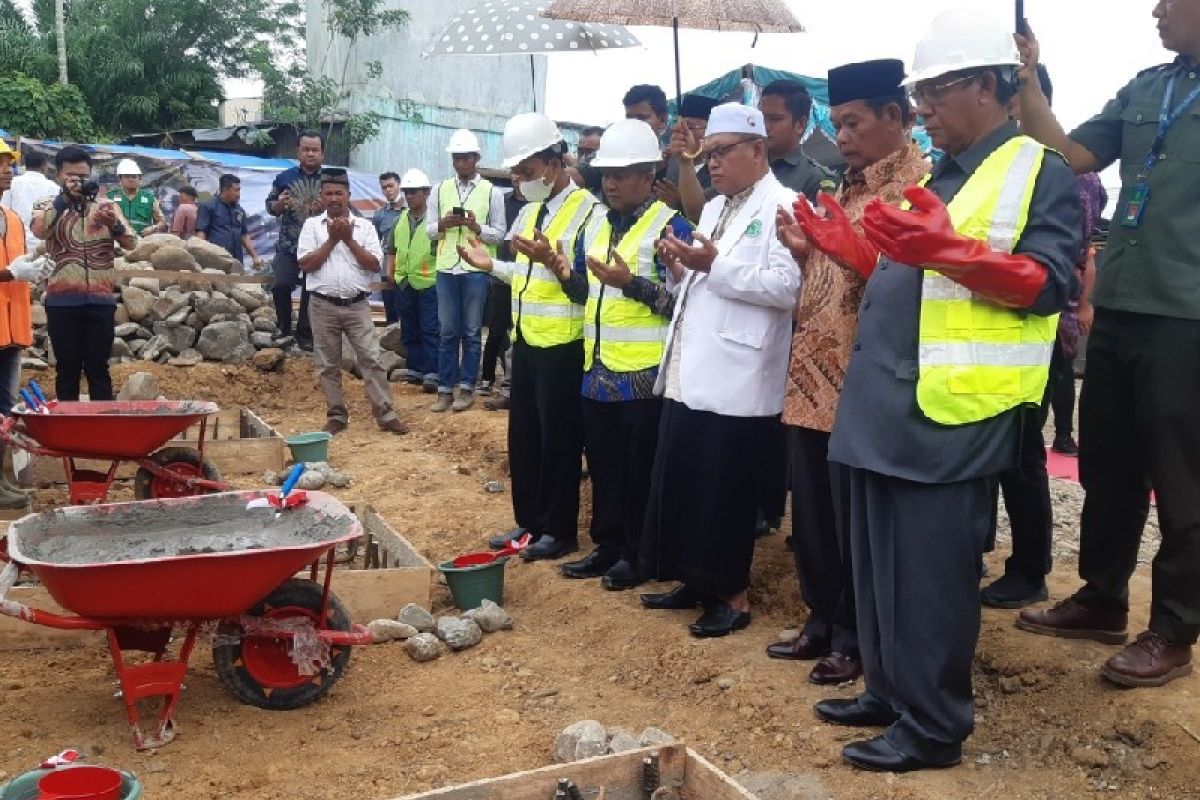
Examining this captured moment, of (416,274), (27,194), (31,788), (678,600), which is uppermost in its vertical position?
(27,194)

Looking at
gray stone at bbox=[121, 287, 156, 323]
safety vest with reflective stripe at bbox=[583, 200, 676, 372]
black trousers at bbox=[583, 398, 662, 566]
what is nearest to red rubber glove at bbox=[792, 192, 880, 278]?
safety vest with reflective stripe at bbox=[583, 200, 676, 372]

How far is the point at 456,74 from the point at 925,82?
1887 cm

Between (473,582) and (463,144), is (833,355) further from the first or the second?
(463,144)

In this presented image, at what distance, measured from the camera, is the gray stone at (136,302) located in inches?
439

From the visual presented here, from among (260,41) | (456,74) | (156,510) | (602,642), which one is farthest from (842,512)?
(260,41)

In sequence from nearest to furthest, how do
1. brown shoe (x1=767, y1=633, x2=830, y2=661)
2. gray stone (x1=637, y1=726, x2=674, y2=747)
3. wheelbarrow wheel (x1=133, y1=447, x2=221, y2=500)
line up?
gray stone (x1=637, y1=726, x2=674, y2=747) → brown shoe (x1=767, y1=633, x2=830, y2=661) → wheelbarrow wheel (x1=133, y1=447, x2=221, y2=500)

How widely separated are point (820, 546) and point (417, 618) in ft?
5.79

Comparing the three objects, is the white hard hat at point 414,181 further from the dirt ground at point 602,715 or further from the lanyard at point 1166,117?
the lanyard at point 1166,117

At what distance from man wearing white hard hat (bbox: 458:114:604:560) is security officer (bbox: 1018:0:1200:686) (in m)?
2.47

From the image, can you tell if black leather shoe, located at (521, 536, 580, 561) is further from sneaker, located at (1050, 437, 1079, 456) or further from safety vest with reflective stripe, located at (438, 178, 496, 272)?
sneaker, located at (1050, 437, 1079, 456)

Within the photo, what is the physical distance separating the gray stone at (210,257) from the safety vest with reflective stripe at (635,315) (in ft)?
26.0

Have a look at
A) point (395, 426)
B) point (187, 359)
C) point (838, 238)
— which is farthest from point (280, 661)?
point (187, 359)

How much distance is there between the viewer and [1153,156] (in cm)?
353

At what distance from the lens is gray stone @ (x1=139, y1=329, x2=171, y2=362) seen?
35.5ft
